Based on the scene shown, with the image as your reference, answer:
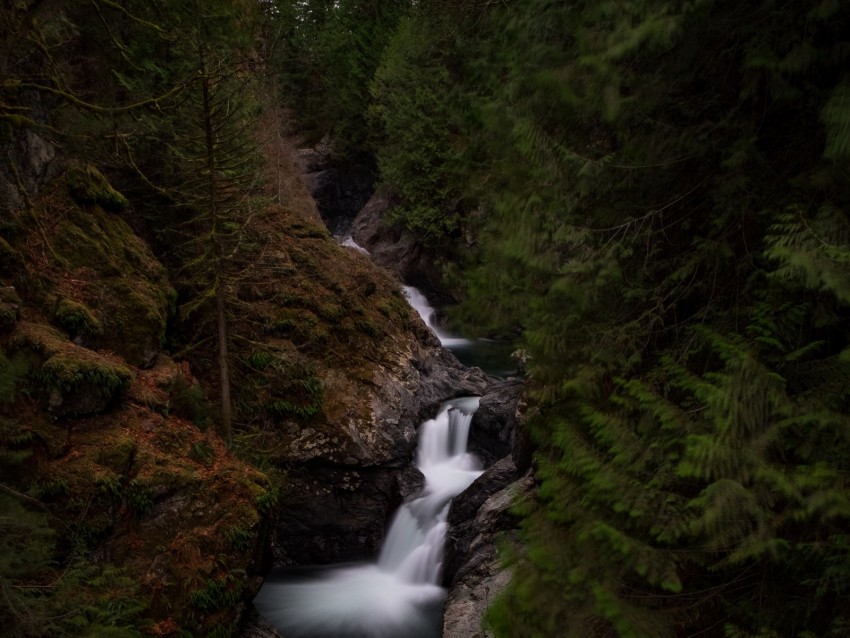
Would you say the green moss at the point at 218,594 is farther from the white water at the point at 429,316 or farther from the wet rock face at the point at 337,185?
the wet rock face at the point at 337,185

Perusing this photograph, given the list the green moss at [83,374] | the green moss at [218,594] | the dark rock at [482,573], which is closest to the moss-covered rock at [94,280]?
the green moss at [83,374]

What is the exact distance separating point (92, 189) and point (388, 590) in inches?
370

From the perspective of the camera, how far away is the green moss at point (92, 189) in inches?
373

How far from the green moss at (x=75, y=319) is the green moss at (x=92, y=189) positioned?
2.42 m

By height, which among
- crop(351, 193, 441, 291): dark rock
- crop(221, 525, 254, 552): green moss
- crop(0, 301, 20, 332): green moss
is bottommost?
crop(221, 525, 254, 552): green moss

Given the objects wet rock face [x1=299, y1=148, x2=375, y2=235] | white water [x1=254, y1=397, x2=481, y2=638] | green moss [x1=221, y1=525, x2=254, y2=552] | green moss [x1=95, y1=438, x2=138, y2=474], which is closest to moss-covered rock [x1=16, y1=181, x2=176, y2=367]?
green moss [x1=95, y1=438, x2=138, y2=474]

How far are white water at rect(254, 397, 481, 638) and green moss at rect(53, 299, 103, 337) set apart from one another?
5739 millimetres

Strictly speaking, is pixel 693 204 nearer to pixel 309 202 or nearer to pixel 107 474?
pixel 107 474

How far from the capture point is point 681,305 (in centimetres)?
422

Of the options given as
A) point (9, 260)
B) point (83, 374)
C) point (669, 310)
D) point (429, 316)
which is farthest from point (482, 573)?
point (429, 316)

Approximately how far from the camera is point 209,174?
8953mm

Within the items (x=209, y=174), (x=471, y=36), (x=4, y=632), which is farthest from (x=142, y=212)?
(x=4, y=632)

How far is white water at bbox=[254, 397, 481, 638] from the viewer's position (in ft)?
31.0

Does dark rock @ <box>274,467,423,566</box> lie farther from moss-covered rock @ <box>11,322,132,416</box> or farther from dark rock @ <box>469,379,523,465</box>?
moss-covered rock @ <box>11,322,132,416</box>
